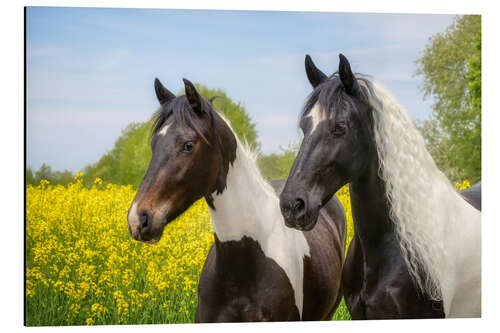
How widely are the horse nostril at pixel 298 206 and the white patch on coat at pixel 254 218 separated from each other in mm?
320

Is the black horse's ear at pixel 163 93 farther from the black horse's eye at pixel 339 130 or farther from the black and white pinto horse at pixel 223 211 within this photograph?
the black horse's eye at pixel 339 130

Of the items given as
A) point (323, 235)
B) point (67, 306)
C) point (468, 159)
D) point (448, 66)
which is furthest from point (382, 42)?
point (67, 306)

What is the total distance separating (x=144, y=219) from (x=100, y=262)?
1277mm

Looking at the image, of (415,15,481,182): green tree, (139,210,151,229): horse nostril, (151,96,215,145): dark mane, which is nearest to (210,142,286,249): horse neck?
(151,96,215,145): dark mane

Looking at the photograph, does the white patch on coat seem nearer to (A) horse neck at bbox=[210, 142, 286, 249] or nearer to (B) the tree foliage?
(A) horse neck at bbox=[210, 142, 286, 249]

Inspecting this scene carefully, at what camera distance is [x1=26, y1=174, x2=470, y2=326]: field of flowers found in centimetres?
307

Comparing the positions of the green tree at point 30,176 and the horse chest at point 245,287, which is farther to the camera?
the green tree at point 30,176

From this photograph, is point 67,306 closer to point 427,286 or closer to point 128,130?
point 128,130

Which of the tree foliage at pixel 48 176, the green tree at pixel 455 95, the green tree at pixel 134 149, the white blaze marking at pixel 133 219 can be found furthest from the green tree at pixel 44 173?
the green tree at pixel 455 95

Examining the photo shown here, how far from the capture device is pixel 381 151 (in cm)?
222

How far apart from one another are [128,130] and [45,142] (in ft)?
1.69

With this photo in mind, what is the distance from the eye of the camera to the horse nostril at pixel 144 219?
7.17ft

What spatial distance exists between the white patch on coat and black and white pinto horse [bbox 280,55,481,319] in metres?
0.28

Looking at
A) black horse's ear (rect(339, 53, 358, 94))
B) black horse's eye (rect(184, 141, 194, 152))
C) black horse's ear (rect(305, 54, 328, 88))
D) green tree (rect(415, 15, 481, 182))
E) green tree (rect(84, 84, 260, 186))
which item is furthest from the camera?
green tree (rect(415, 15, 481, 182))
